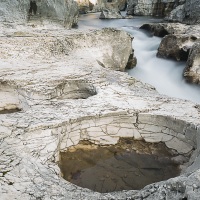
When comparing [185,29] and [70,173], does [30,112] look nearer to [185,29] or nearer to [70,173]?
[70,173]

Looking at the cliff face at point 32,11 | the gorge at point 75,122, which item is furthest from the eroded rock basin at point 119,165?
the cliff face at point 32,11

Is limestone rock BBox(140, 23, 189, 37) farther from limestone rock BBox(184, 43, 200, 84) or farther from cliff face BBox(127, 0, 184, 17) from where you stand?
cliff face BBox(127, 0, 184, 17)

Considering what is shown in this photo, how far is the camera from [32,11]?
9.97 metres

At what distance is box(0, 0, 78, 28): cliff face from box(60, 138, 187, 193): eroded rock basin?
253 inches

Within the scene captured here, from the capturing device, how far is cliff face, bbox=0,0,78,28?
9500 mm

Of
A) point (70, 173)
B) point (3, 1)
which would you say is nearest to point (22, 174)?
point (70, 173)

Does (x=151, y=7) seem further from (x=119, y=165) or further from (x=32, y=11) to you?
(x=119, y=165)

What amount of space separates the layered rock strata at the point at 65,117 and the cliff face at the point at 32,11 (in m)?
2.37

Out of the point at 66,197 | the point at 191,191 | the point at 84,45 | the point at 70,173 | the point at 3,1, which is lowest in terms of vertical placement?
the point at 70,173

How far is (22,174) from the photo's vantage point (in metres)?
3.29

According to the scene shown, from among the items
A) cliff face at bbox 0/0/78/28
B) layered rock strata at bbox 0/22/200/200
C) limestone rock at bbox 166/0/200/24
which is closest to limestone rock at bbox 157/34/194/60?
layered rock strata at bbox 0/22/200/200

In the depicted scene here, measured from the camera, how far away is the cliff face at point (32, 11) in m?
9.50

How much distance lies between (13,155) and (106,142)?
1.56 meters

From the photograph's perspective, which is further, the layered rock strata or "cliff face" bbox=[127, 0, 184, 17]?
"cliff face" bbox=[127, 0, 184, 17]
